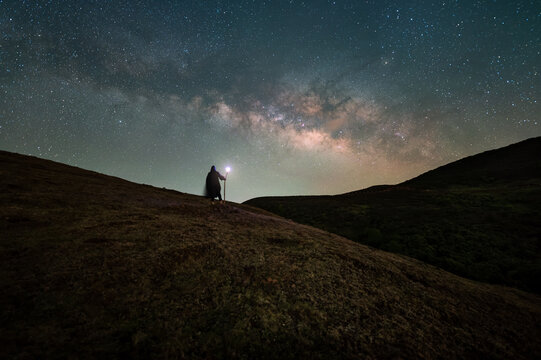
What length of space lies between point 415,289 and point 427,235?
12283mm

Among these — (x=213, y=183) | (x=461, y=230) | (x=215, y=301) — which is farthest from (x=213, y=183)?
(x=461, y=230)

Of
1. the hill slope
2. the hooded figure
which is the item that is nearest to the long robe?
the hooded figure

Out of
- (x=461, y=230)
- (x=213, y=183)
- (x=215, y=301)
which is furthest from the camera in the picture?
(x=213, y=183)

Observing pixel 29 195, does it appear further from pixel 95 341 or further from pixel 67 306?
pixel 95 341

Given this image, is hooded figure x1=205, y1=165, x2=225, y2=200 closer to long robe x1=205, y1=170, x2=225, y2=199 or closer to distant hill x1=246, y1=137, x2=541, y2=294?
long robe x1=205, y1=170, x2=225, y2=199

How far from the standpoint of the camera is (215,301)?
4277 mm

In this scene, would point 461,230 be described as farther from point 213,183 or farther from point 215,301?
point 215,301

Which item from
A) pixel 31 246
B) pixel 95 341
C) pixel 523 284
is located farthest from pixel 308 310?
pixel 523 284

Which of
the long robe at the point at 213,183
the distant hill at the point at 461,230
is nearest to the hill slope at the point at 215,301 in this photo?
the distant hill at the point at 461,230

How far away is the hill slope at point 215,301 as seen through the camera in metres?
3.22

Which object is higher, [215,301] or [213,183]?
[213,183]

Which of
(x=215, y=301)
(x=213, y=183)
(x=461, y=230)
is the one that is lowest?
(x=461, y=230)

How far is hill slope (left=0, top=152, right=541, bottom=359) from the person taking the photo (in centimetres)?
322

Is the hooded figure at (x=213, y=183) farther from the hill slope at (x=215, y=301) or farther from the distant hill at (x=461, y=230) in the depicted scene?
the distant hill at (x=461, y=230)
